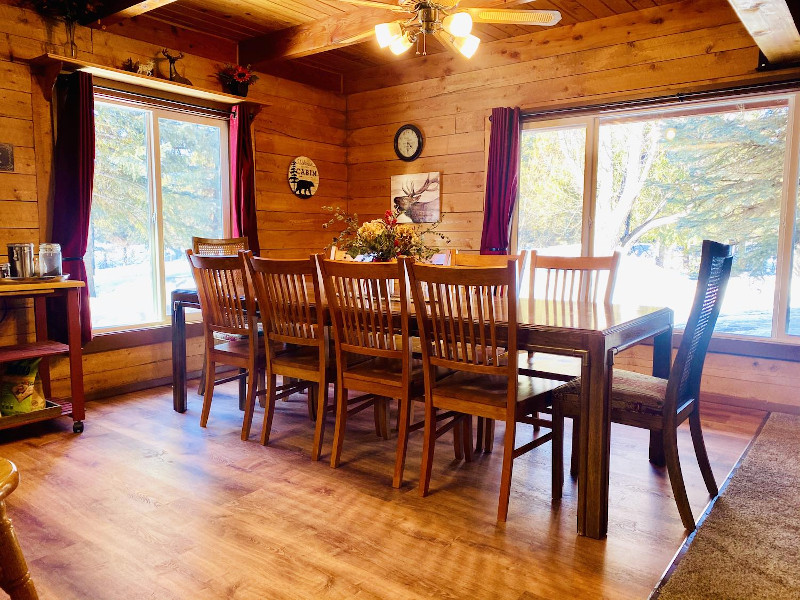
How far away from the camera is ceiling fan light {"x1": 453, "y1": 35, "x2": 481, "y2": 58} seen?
285cm

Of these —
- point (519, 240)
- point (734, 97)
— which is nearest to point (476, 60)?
point (519, 240)

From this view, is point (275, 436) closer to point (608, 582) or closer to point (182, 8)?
point (608, 582)

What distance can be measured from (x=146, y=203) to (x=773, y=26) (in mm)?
3988

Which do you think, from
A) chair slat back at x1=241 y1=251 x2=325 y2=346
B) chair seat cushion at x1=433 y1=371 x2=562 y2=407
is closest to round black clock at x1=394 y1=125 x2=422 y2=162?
chair slat back at x1=241 y1=251 x2=325 y2=346

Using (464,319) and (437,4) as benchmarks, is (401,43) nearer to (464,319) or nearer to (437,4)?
(437,4)

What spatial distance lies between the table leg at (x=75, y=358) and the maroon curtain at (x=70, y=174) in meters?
0.51

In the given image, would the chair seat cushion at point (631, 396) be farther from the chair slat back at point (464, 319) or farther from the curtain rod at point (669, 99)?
the curtain rod at point (669, 99)

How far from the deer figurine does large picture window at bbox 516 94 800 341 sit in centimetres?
83

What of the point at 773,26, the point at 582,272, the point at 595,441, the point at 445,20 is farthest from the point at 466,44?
the point at 595,441

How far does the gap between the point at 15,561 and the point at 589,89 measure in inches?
166

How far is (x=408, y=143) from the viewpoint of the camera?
5199 millimetres

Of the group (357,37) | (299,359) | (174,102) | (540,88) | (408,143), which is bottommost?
(299,359)

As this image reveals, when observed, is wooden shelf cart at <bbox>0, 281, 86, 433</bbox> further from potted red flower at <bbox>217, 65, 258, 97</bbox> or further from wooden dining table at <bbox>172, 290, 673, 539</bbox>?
wooden dining table at <bbox>172, 290, 673, 539</bbox>

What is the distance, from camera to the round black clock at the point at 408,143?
16.8ft
